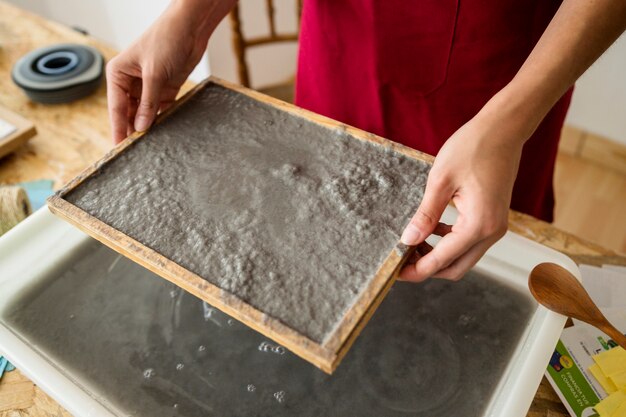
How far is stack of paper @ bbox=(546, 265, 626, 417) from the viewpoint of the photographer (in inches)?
32.1

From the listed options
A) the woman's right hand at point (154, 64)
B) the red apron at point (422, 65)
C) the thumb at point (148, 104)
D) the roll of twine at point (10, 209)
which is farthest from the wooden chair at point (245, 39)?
the roll of twine at point (10, 209)

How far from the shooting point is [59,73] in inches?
55.3

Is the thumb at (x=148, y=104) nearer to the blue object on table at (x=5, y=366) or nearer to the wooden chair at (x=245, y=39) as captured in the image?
the blue object on table at (x=5, y=366)

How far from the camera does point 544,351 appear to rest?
32.3 inches

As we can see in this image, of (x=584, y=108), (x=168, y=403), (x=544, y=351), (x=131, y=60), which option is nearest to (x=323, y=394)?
(x=168, y=403)

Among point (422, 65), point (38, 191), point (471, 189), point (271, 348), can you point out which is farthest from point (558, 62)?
point (38, 191)

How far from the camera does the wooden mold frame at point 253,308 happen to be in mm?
620

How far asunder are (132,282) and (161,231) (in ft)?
0.93

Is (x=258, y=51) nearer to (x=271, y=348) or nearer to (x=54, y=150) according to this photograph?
(x=54, y=150)

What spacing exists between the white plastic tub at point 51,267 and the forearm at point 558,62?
308mm

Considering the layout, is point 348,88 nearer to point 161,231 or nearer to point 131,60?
point 131,60

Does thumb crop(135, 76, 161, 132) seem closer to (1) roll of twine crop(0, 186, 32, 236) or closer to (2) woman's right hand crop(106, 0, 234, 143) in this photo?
(2) woman's right hand crop(106, 0, 234, 143)

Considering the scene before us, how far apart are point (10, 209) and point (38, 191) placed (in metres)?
0.13

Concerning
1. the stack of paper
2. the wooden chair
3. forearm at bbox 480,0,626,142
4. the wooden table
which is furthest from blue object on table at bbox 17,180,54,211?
the stack of paper
